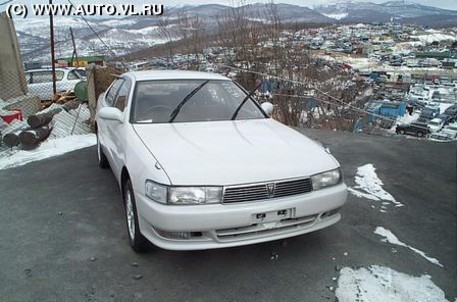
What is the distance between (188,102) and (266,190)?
170cm

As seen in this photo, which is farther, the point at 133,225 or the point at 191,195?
the point at 133,225

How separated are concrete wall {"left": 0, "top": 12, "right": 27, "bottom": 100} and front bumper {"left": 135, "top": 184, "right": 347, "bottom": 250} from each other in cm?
935

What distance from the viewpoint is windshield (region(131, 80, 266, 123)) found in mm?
3812

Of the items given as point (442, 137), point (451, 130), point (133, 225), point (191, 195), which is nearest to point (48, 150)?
point (133, 225)

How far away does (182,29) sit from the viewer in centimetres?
1147

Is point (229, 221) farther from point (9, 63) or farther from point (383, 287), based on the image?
point (9, 63)

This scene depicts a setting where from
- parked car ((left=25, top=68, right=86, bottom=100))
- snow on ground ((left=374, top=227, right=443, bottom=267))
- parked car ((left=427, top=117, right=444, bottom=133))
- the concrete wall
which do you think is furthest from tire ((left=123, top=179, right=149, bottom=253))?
parked car ((left=25, top=68, right=86, bottom=100))

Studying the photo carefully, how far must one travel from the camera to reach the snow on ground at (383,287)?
2.59 m

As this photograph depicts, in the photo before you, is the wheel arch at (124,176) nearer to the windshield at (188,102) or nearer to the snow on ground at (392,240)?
the windshield at (188,102)

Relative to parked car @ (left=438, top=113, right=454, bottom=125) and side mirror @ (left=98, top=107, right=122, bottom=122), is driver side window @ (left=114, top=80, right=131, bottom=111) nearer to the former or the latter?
side mirror @ (left=98, top=107, right=122, bottom=122)

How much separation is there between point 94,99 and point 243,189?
6.65 m

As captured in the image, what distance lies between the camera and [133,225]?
3143 mm

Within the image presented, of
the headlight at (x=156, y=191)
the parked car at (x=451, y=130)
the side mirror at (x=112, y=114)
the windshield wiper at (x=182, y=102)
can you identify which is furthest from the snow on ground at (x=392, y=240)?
the parked car at (x=451, y=130)

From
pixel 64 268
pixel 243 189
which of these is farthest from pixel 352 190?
pixel 64 268
